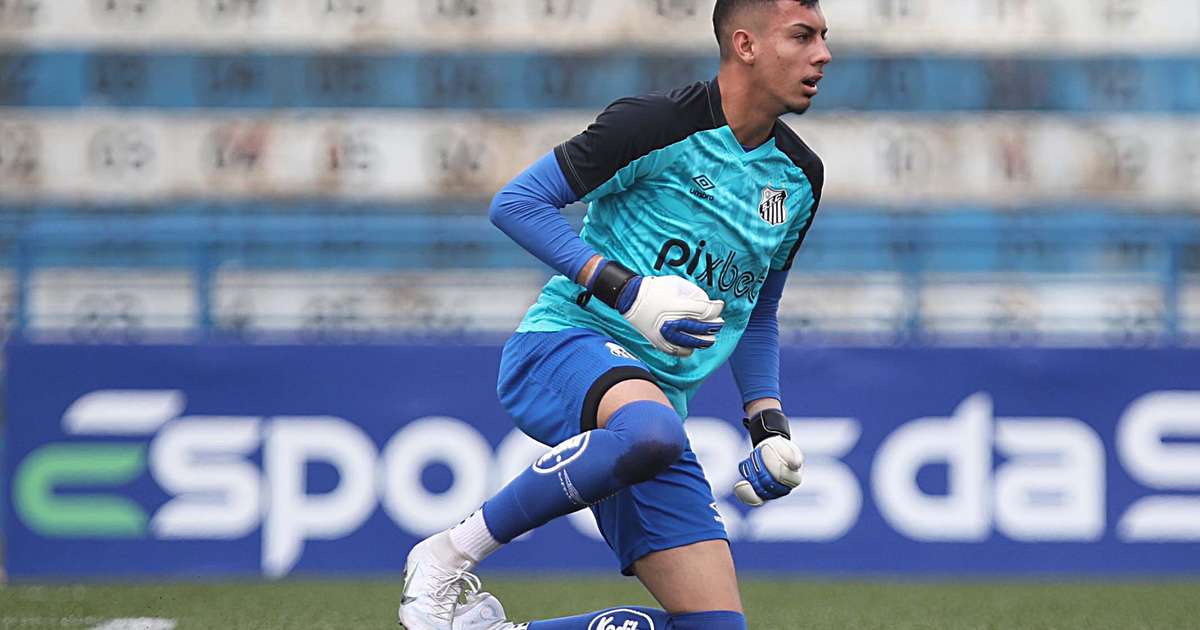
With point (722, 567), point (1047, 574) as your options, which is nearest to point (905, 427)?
point (1047, 574)

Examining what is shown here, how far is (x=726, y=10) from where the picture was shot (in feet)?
13.1

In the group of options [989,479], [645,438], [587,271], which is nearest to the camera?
[645,438]

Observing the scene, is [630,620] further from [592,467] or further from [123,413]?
[123,413]

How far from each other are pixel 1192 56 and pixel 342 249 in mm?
7424

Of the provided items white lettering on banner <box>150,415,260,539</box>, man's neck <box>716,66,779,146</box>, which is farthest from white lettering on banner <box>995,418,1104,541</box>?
man's neck <box>716,66,779,146</box>

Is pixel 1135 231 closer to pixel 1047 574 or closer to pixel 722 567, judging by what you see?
pixel 1047 574

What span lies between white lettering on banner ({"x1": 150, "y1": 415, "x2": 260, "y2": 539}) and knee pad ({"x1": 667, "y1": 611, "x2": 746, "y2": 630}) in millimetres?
3767

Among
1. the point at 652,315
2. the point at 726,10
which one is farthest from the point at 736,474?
the point at 652,315

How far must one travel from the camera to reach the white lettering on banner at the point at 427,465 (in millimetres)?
7312

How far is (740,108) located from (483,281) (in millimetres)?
6471

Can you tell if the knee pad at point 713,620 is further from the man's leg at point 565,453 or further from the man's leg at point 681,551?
the man's leg at point 565,453

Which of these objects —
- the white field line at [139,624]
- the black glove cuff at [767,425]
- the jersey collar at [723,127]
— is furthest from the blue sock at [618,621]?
the white field line at [139,624]

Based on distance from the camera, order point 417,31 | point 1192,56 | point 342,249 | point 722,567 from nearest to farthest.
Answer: point 722,567, point 342,249, point 417,31, point 1192,56

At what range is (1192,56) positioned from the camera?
14.6 meters
